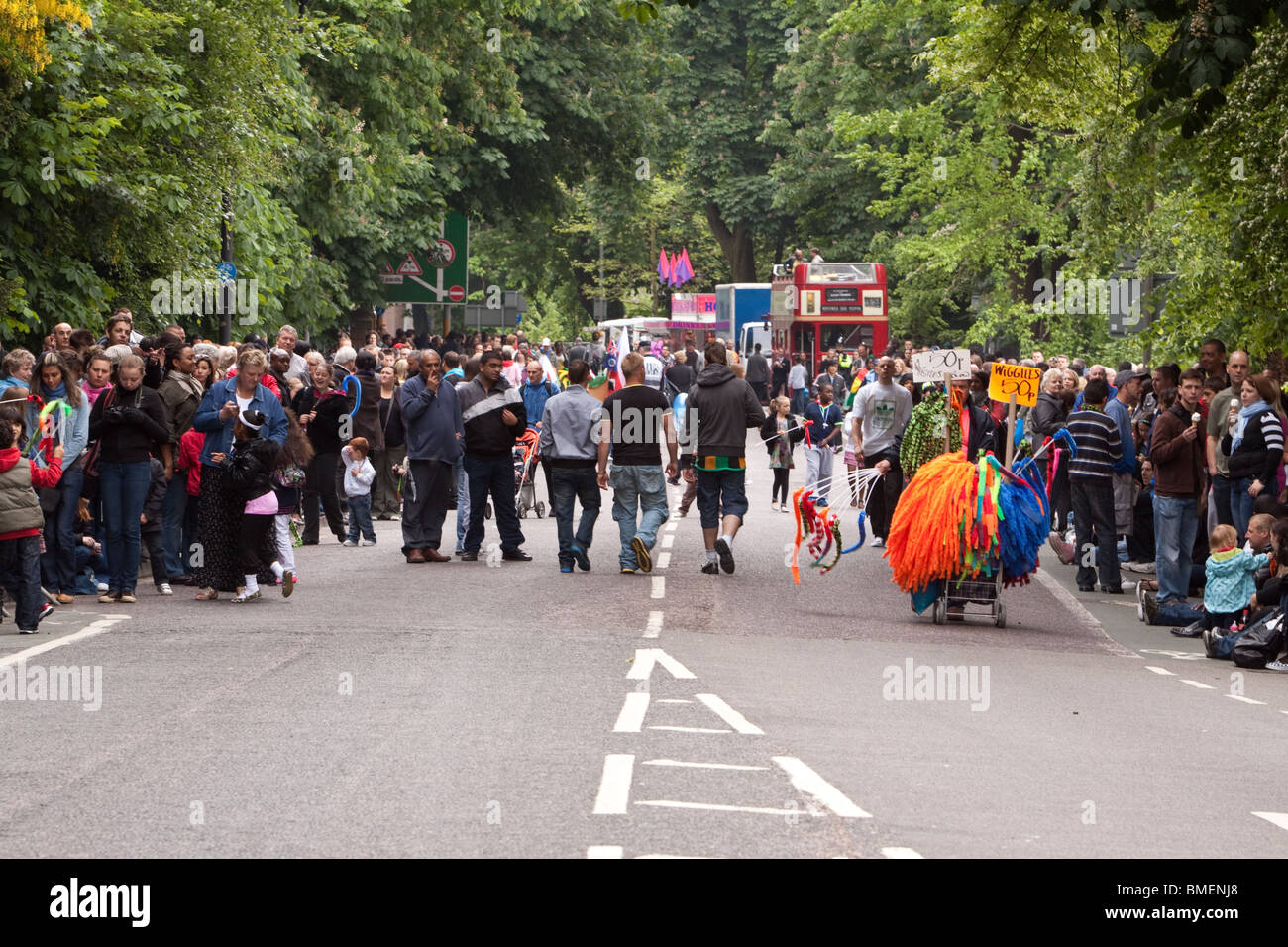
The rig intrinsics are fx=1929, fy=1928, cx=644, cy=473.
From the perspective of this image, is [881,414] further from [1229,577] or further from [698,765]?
[698,765]

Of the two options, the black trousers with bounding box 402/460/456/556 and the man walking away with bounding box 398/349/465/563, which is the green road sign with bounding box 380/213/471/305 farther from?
the black trousers with bounding box 402/460/456/556

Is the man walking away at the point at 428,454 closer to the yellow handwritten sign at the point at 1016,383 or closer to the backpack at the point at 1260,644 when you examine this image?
the yellow handwritten sign at the point at 1016,383

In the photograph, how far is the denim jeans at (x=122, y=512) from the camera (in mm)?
15102

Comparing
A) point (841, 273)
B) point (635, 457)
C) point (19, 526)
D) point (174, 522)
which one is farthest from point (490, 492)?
point (841, 273)

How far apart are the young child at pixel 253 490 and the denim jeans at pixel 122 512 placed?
2.29ft

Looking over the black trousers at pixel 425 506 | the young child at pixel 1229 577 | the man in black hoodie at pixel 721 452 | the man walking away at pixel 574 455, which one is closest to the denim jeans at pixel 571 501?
the man walking away at pixel 574 455

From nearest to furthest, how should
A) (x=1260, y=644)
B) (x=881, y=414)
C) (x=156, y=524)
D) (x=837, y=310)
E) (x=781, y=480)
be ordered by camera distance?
1. (x=1260, y=644)
2. (x=156, y=524)
3. (x=881, y=414)
4. (x=781, y=480)
5. (x=837, y=310)

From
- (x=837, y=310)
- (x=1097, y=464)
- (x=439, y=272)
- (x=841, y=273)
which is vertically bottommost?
(x=1097, y=464)

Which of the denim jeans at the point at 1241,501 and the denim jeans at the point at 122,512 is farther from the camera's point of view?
the denim jeans at the point at 1241,501

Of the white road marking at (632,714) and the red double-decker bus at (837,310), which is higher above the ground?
the red double-decker bus at (837,310)

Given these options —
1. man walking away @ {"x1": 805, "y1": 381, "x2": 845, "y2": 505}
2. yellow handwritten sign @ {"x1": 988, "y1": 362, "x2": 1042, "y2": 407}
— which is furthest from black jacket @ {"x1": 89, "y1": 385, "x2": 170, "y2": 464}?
man walking away @ {"x1": 805, "y1": 381, "x2": 845, "y2": 505}

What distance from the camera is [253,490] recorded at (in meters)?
15.2

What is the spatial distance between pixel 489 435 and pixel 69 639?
6.17 meters

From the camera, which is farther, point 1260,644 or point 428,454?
point 428,454
